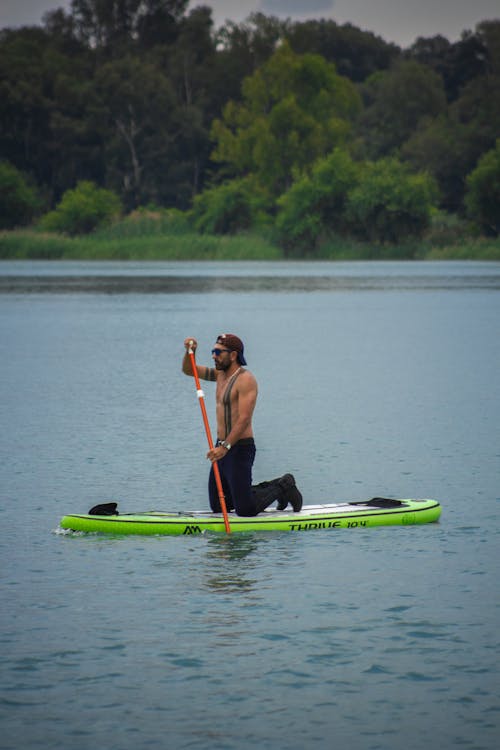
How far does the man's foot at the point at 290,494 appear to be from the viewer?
35.4 feet

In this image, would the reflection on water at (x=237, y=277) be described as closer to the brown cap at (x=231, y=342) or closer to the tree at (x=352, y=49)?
the tree at (x=352, y=49)

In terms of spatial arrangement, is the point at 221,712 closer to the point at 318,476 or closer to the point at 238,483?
the point at 238,483

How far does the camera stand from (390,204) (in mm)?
95875

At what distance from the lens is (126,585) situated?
9180mm

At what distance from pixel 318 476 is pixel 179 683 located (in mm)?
6525

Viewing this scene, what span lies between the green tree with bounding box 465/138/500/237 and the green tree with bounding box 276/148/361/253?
8538mm

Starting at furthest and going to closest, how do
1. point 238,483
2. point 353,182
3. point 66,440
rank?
point 353,182 < point 66,440 < point 238,483

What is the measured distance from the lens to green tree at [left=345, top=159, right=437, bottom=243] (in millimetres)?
95562

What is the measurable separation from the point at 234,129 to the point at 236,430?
113m

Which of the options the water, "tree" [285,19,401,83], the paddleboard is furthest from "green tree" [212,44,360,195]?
the paddleboard

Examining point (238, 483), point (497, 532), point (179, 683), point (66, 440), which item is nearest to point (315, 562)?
point (238, 483)

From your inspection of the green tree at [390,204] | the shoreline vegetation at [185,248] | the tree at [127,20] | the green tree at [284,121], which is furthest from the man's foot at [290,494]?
the tree at [127,20]

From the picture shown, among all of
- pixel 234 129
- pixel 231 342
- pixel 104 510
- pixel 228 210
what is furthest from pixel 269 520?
pixel 234 129

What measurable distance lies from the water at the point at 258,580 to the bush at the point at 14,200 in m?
86.5
